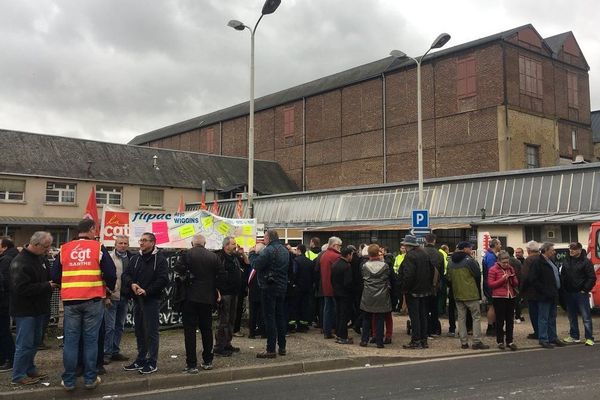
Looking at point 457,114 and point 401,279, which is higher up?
point 457,114

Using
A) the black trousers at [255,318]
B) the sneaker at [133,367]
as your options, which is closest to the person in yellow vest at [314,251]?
the black trousers at [255,318]

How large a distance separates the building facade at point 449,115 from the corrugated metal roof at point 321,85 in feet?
0.55

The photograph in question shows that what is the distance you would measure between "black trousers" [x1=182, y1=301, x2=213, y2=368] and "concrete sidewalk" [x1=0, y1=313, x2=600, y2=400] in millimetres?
227

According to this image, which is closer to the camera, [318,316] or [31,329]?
[31,329]

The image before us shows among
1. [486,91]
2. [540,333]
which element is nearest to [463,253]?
[540,333]

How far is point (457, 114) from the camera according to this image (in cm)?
4056

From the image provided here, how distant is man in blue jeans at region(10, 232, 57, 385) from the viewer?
670 cm

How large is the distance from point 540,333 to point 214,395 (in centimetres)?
644

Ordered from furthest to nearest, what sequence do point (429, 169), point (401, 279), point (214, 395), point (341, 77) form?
point (341, 77) < point (429, 169) < point (401, 279) < point (214, 395)

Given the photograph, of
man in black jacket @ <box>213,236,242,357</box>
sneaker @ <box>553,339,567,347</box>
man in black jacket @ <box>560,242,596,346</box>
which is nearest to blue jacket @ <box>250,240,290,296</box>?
man in black jacket @ <box>213,236,242,357</box>

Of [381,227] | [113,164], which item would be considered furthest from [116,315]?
[113,164]

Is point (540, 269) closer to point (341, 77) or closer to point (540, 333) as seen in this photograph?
point (540, 333)

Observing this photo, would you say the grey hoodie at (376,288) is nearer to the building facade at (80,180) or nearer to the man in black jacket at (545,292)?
the man in black jacket at (545,292)

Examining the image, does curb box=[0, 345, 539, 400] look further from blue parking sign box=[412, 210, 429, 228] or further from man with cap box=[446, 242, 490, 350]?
blue parking sign box=[412, 210, 429, 228]
